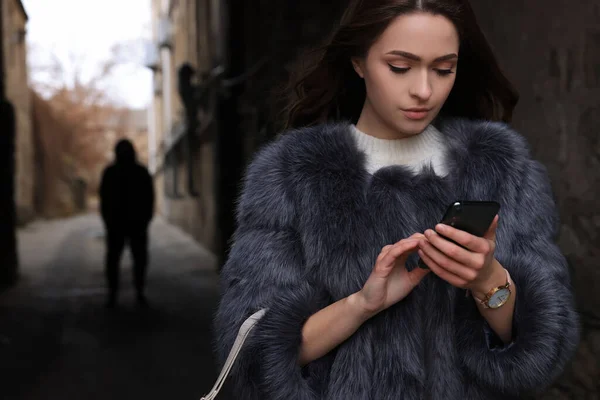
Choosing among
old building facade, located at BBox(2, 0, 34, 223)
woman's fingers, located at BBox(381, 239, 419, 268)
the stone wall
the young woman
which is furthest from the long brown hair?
old building facade, located at BBox(2, 0, 34, 223)

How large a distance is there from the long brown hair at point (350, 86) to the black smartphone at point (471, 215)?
1.50 ft

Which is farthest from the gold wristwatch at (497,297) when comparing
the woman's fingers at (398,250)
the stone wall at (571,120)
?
the stone wall at (571,120)

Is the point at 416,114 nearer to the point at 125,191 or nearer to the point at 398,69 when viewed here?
the point at 398,69

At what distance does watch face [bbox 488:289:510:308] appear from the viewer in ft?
4.61

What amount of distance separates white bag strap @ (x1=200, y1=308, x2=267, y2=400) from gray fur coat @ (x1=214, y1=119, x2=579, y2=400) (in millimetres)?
16

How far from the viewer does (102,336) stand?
595 centimetres

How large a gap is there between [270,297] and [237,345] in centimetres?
11

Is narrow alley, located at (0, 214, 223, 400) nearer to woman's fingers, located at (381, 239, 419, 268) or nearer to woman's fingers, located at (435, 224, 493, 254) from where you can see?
woman's fingers, located at (381, 239, 419, 268)

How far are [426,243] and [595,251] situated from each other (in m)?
1.65

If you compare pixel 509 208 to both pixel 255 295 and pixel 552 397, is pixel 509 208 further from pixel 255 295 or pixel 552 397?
pixel 552 397

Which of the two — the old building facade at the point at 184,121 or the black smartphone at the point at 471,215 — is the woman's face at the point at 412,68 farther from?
the old building facade at the point at 184,121

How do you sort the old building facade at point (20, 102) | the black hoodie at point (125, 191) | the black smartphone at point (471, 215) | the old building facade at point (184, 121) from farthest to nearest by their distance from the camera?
the old building facade at point (20, 102) → the old building facade at point (184, 121) → the black hoodie at point (125, 191) → the black smartphone at point (471, 215)

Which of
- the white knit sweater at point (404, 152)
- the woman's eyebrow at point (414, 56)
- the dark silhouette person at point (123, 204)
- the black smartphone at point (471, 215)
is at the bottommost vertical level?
the dark silhouette person at point (123, 204)

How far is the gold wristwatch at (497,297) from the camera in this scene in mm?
1403
